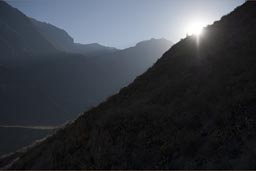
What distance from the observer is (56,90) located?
153500 mm

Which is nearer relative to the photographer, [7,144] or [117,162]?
[117,162]

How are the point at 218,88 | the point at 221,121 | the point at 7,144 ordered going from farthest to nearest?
the point at 7,144 < the point at 218,88 < the point at 221,121

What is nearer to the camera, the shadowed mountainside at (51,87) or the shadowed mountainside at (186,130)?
the shadowed mountainside at (186,130)

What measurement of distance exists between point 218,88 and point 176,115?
223cm

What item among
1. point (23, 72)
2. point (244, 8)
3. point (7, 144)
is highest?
point (23, 72)

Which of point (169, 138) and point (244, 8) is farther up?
point (244, 8)

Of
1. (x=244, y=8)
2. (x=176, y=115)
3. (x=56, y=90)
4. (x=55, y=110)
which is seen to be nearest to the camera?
(x=176, y=115)

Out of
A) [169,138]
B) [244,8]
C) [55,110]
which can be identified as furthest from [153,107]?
[55,110]

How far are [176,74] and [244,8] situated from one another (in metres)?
10.4

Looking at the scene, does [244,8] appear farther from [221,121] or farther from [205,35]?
[221,121]

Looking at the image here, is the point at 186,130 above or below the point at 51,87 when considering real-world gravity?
below

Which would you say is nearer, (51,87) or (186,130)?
(186,130)

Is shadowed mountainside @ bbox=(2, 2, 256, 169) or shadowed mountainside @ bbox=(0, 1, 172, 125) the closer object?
shadowed mountainside @ bbox=(2, 2, 256, 169)

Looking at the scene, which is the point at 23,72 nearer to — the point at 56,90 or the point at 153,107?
the point at 56,90
